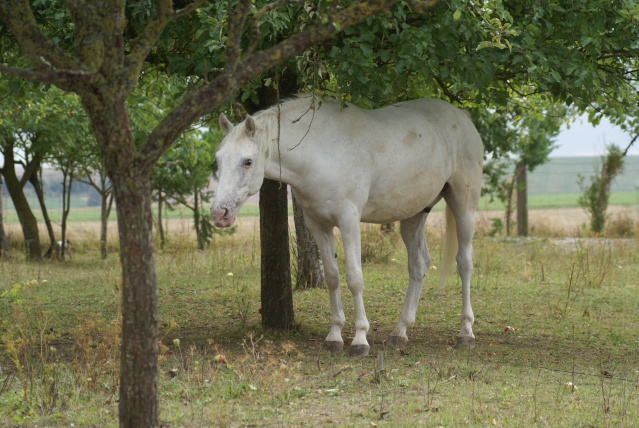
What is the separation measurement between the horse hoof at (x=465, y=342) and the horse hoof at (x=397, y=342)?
516 mm

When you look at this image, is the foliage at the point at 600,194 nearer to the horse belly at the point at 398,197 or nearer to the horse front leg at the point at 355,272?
the horse belly at the point at 398,197

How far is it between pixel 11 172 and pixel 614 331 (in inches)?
572

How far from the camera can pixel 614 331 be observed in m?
9.36

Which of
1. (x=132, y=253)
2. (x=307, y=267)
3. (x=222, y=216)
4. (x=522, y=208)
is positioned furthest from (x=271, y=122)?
(x=522, y=208)

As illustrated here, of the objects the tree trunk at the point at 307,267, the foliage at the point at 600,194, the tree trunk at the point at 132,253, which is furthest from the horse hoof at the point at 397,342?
the foliage at the point at 600,194

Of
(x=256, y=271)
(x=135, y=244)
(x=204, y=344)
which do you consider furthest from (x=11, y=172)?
(x=135, y=244)

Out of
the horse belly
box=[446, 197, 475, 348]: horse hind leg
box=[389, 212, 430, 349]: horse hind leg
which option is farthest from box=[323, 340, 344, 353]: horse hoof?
box=[446, 197, 475, 348]: horse hind leg

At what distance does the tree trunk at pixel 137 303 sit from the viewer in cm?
434

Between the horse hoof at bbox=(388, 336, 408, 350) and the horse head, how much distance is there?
2.13 meters

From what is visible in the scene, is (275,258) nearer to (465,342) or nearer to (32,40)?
(465,342)

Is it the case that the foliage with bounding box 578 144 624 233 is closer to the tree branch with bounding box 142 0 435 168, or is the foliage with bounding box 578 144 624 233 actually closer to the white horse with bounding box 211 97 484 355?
the white horse with bounding box 211 97 484 355

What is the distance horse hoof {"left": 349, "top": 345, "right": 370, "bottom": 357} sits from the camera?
7574mm

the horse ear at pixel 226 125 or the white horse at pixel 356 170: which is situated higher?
the horse ear at pixel 226 125

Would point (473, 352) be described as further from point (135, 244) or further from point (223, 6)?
point (135, 244)
